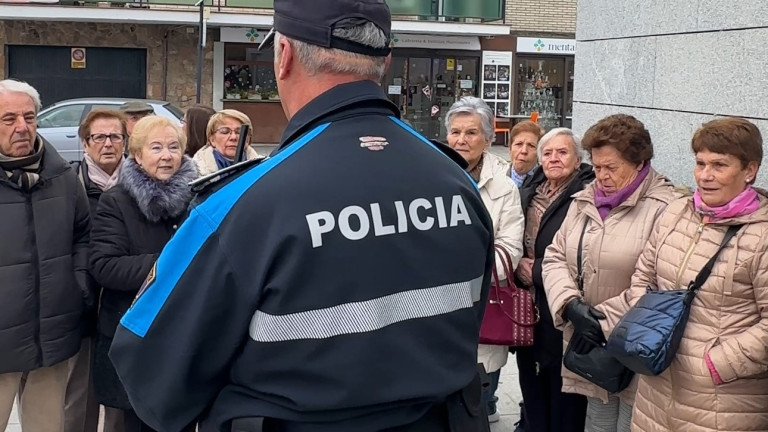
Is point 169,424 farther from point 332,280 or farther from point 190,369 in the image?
point 332,280

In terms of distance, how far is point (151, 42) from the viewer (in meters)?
22.2

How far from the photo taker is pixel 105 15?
20.3 m

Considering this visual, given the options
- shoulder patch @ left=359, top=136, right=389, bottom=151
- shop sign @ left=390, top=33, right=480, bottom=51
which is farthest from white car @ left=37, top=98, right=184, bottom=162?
shoulder patch @ left=359, top=136, right=389, bottom=151

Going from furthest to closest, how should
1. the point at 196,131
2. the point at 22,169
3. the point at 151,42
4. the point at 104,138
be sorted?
the point at 151,42, the point at 196,131, the point at 104,138, the point at 22,169

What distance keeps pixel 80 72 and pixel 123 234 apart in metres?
19.9

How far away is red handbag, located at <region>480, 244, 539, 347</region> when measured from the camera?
4.23m

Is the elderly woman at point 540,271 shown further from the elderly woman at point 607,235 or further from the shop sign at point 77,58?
the shop sign at point 77,58

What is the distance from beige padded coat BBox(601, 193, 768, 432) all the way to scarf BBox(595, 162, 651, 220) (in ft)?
1.69

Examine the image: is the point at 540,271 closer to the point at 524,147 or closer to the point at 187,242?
the point at 524,147

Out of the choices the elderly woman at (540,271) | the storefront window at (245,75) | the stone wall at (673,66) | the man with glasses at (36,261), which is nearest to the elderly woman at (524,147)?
the stone wall at (673,66)

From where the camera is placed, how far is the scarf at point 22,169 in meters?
3.59

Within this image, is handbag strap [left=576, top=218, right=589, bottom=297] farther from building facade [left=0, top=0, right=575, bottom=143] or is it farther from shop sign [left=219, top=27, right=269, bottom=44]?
shop sign [left=219, top=27, right=269, bottom=44]

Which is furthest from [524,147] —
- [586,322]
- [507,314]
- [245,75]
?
[245,75]

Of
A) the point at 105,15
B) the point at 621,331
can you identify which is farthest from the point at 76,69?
the point at 621,331
